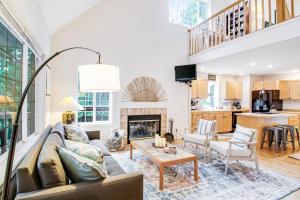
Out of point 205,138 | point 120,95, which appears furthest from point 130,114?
point 205,138

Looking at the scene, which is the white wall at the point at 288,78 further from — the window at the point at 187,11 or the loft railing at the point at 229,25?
the window at the point at 187,11

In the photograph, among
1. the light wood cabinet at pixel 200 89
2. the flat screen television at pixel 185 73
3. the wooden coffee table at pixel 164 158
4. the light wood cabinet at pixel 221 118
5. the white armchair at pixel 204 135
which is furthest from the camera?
the light wood cabinet at pixel 200 89

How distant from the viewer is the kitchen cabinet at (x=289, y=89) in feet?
21.2

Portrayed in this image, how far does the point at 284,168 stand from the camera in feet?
11.1

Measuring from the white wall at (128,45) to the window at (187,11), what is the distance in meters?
0.56

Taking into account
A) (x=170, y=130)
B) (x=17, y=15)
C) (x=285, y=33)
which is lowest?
(x=170, y=130)

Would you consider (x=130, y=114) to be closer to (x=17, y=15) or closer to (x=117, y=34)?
(x=117, y=34)

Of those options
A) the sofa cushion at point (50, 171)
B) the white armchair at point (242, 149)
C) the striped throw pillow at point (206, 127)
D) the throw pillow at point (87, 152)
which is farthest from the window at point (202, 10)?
the sofa cushion at point (50, 171)

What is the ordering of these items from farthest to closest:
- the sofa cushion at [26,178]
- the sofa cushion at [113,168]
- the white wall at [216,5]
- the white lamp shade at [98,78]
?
the white wall at [216,5], the sofa cushion at [113,168], the white lamp shade at [98,78], the sofa cushion at [26,178]

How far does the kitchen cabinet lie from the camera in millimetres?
6456

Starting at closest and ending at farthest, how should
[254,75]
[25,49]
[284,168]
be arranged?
[25,49]
[284,168]
[254,75]

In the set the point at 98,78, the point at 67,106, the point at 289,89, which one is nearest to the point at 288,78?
the point at 289,89

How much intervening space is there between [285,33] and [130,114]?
376 centimetres

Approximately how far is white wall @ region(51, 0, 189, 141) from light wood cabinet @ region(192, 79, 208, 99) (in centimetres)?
83
